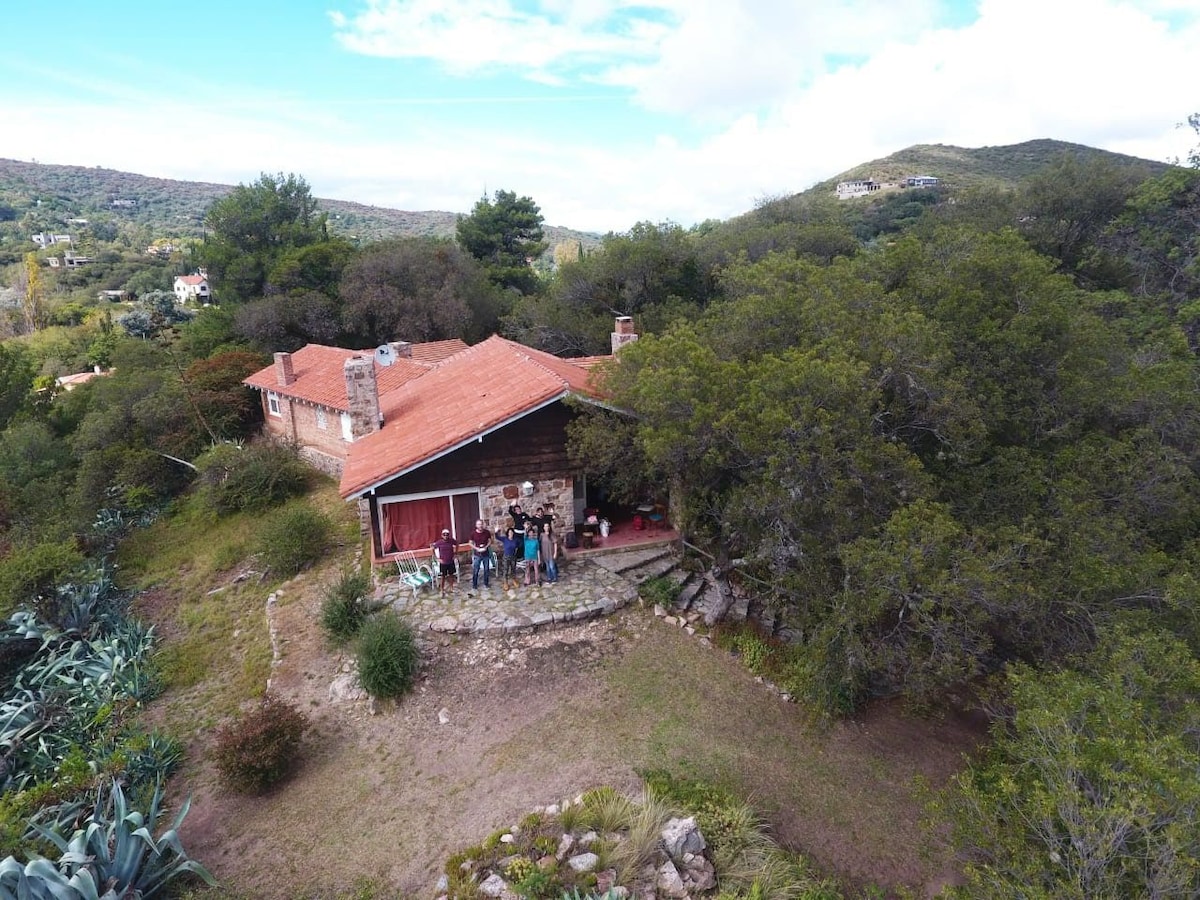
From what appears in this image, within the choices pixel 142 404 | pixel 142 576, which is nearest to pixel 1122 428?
pixel 142 576

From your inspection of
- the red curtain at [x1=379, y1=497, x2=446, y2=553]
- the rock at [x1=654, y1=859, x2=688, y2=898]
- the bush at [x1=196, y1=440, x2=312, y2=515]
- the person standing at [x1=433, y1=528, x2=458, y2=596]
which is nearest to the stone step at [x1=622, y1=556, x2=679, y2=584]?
the person standing at [x1=433, y1=528, x2=458, y2=596]

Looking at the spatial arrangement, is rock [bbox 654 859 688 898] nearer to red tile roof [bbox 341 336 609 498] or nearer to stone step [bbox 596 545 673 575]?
stone step [bbox 596 545 673 575]

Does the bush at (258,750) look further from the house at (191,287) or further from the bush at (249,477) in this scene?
the house at (191,287)

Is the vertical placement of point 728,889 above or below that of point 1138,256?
below

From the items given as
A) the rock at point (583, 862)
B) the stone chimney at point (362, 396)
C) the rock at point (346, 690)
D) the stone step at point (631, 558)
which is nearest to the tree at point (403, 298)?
the stone chimney at point (362, 396)

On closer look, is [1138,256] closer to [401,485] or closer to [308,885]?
[401,485]

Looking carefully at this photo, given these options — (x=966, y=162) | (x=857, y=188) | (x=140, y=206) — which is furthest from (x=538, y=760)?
(x=140, y=206)
